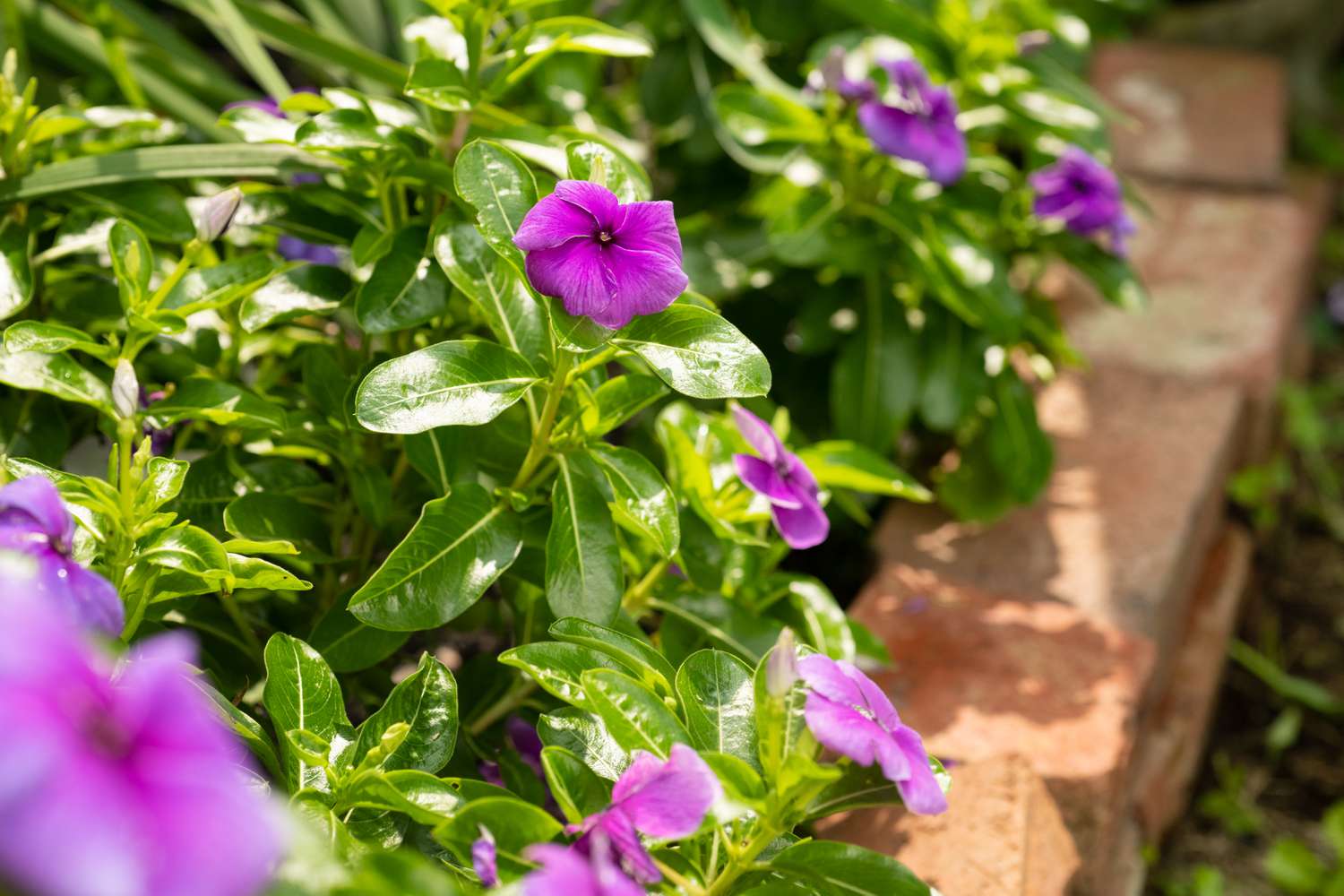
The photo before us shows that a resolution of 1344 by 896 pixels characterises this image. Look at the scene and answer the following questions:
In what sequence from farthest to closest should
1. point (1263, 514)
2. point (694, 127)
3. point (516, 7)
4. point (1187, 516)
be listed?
point (1263, 514)
point (694, 127)
point (1187, 516)
point (516, 7)

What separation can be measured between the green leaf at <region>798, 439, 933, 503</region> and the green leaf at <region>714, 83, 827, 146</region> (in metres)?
0.58

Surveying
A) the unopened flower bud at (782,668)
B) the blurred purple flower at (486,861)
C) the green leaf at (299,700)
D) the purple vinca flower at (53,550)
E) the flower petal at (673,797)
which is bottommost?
the green leaf at (299,700)

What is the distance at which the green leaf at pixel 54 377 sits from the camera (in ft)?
3.39

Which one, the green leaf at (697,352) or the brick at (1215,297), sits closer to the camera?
the green leaf at (697,352)

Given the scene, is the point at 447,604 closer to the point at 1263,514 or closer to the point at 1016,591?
the point at 1016,591

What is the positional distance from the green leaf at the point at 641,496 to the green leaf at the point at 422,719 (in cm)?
20

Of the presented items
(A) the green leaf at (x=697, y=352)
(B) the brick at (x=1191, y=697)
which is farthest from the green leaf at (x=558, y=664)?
(B) the brick at (x=1191, y=697)

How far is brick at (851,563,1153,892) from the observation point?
4.99ft

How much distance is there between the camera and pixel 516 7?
50.3 inches

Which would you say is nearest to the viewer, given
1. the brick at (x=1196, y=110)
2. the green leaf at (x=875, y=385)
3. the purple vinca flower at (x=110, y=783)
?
the purple vinca flower at (x=110, y=783)

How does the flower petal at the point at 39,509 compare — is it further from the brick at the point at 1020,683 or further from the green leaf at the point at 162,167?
the brick at the point at 1020,683

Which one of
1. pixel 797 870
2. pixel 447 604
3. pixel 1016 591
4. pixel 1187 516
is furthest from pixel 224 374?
pixel 1187 516

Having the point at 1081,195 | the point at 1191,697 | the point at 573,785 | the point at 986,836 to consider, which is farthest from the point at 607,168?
the point at 1191,697

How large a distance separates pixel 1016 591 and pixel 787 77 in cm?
106
